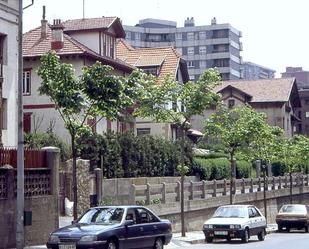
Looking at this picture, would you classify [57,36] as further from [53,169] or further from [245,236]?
[53,169]

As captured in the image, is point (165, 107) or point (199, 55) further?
point (199, 55)

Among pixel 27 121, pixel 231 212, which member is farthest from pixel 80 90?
pixel 27 121

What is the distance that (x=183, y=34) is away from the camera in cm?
14088

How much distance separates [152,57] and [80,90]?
3623 centimetres

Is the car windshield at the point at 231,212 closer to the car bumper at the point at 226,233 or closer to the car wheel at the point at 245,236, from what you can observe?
the car wheel at the point at 245,236

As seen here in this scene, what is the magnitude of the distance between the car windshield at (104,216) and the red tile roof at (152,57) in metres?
36.2

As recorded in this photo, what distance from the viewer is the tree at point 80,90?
2108 cm

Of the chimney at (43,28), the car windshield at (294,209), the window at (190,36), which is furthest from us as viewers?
the window at (190,36)

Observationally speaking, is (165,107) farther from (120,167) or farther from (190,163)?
(190,163)

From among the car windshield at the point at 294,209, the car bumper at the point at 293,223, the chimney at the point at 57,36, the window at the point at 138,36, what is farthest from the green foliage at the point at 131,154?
the window at the point at 138,36

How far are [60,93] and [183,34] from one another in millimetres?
121428

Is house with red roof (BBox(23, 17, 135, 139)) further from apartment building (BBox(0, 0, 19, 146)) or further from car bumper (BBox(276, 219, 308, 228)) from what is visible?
car bumper (BBox(276, 219, 308, 228))

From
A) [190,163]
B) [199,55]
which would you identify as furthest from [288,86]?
[199,55]

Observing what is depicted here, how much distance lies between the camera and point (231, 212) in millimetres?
28578
